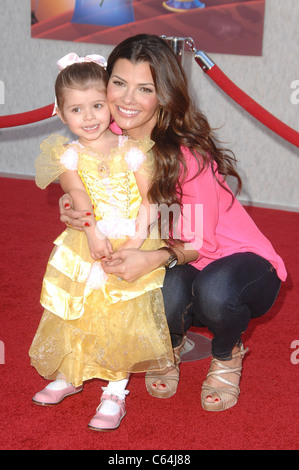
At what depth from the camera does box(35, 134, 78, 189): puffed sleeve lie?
74.7 inches

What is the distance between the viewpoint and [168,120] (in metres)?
1.96

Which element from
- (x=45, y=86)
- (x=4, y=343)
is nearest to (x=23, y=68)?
(x=45, y=86)

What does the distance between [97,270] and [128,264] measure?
0.10 m

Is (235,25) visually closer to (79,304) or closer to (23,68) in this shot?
(23,68)

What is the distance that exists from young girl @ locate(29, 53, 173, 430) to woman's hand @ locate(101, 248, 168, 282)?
2 centimetres

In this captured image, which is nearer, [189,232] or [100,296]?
[100,296]

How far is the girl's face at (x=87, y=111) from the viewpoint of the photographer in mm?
1885

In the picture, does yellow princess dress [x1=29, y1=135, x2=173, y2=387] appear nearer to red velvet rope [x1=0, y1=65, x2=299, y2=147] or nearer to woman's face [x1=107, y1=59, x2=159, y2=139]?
woman's face [x1=107, y1=59, x2=159, y2=139]

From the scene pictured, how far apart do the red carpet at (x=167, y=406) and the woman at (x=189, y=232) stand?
0.23 feet
